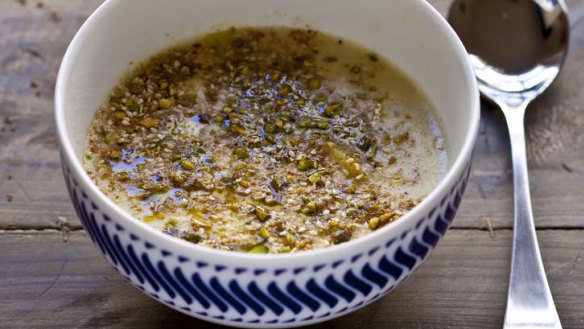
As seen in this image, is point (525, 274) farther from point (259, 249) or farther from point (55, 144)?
point (55, 144)

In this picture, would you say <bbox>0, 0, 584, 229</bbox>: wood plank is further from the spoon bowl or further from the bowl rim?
the bowl rim

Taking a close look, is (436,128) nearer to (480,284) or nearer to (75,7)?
(480,284)

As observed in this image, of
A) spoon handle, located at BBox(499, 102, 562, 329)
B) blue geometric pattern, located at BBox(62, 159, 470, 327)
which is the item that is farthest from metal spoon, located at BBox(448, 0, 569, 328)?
blue geometric pattern, located at BBox(62, 159, 470, 327)

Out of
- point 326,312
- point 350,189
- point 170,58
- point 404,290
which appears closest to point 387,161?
point 350,189

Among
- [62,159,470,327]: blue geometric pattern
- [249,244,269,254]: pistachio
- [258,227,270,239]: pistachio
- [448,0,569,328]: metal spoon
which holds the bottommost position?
[448,0,569,328]: metal spoon

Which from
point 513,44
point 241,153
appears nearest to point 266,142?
point 241,153

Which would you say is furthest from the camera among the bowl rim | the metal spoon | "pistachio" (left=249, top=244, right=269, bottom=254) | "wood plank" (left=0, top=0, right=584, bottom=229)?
the metal spoon

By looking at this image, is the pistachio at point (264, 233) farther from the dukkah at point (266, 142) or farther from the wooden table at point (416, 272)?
the wooden table at point (416, 272)
